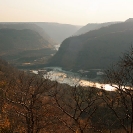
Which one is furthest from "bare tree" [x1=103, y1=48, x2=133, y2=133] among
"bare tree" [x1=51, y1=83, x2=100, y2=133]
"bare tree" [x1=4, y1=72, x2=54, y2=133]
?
"bare tree" [x1=4, y1=72, x2=54, y2=133]

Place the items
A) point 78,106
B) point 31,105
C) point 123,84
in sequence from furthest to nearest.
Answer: point 31,105 → point 123,84 → point 78,106

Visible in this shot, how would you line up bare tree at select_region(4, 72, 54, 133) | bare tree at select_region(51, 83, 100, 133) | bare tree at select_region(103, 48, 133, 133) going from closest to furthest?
bare tree at select_region(51, 83, 100, 133), bare tree at select_region(103, 48, 133, 133), bare tree at select_region(4, 72, 54, 133)

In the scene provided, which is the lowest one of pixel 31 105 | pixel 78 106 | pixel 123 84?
pixel 31 105

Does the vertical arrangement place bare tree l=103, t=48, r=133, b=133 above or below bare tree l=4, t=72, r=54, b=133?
above

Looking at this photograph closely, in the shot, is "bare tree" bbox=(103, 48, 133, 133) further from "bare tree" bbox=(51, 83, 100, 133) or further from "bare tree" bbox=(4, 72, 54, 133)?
"bare tree" bbox=(4, 72, 54, 133)

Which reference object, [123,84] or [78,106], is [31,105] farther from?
[78,106]

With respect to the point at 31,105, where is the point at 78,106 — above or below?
above

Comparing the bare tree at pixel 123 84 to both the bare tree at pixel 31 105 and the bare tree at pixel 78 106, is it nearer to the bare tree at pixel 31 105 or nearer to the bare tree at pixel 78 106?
the bare tree at pixel 78 106

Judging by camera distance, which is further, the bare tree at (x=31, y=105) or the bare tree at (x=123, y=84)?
the bare tree at (x=31, y=105)

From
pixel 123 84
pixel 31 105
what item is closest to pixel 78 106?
pixel 123 84

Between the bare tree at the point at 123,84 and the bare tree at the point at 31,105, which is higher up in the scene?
the bare tree at the point at 123,84

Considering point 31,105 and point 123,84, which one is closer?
point 123,84

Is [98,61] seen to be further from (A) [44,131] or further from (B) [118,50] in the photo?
(A) [44,131]

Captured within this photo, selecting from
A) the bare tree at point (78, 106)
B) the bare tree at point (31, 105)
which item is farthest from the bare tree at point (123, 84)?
the bare tree at point (31, 105)
